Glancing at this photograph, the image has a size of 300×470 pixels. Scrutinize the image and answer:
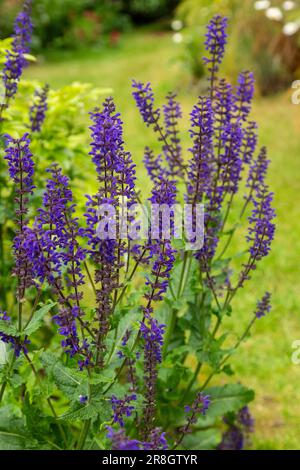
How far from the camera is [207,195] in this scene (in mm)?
2943

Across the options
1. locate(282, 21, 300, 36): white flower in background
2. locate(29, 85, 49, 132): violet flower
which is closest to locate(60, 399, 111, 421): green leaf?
locate(29, 85, 49, 132): violet flower

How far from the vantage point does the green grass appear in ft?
13.4

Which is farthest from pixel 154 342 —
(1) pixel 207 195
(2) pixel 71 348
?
(1) pixel 207 195

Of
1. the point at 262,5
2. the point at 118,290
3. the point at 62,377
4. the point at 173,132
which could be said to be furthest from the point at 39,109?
the point at 262,5

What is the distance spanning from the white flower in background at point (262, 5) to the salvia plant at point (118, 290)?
7.04 meters

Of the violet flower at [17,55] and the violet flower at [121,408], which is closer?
the violet flower at [121,408]

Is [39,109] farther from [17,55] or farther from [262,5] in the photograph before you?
[262,5]

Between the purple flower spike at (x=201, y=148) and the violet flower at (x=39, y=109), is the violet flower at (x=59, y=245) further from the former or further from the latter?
the violet flower at (x=39, y=109)

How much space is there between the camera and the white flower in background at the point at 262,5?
383 inches

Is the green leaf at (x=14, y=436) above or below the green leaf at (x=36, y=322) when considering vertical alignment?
below

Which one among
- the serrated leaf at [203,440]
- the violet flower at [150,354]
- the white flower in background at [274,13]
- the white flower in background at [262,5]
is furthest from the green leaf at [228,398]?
the white flower in background at [262,5]

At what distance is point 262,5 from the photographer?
9.74 metres
